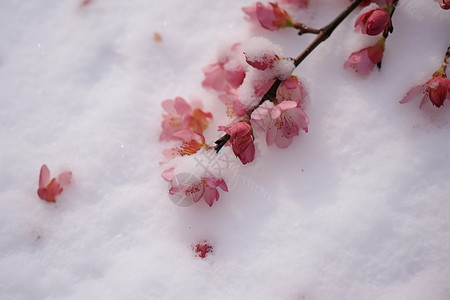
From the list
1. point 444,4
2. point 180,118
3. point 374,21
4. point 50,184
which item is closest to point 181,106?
point 180,118

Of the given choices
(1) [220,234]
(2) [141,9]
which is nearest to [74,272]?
(1) [220,234]

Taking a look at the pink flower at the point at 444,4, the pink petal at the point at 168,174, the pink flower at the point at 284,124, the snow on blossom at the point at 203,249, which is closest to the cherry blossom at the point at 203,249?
the snow on blossom at the point at 203,249

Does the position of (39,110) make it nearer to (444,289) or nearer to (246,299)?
(246,299)

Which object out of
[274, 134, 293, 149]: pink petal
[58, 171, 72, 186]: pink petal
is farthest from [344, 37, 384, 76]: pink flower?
[58, 171, 72, 186]: pink petal

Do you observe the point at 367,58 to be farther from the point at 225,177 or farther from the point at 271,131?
the point at 225,177

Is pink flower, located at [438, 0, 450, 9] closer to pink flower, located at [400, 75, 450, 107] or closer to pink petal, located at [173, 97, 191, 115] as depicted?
pink flower, located at [400, 75, 450, 107]

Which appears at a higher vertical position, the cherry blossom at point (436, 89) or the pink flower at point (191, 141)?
the cherry blossom at point (436, 89)

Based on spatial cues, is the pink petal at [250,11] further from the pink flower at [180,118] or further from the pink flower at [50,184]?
the pink flower at [50,184]
